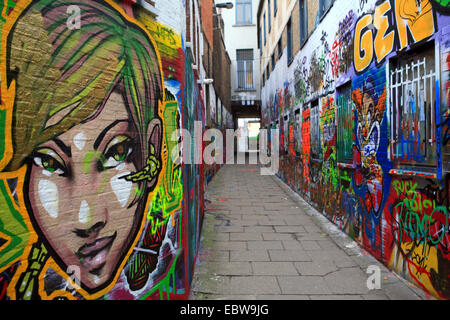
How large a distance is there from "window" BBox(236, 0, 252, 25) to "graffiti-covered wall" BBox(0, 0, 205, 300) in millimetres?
24299

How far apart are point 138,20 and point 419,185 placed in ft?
10.8

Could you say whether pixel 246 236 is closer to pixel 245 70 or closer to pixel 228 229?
pixel 228 229

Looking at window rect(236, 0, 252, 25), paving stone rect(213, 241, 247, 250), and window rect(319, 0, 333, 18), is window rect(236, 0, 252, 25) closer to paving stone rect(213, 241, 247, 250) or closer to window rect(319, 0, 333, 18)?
window rect(319, 0, 333, 18)

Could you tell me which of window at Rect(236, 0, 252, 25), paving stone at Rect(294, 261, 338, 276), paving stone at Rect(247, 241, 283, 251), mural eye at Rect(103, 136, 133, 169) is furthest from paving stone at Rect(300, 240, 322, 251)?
window at Rect(236, 0, 252, 25)

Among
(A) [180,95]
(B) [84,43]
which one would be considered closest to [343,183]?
(A) [180,95]

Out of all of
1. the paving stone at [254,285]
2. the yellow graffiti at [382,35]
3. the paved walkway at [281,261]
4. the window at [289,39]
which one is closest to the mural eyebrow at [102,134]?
the paved walkway at [281,261]

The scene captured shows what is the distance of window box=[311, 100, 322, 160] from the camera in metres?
7.16

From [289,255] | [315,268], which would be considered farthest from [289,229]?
[315,268]

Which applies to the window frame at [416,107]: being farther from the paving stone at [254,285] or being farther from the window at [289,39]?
the window at [289,39]

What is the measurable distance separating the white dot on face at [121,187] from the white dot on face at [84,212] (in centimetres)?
25

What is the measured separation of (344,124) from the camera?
5.56 meters

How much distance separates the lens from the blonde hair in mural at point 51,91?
156 cm

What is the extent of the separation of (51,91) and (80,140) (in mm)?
333
